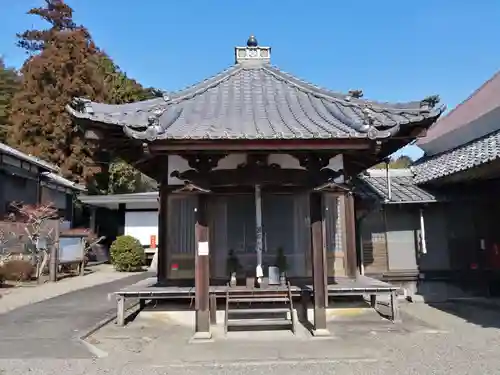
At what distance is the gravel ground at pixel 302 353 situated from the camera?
5387 millimetres

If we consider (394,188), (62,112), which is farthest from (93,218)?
(394,188)

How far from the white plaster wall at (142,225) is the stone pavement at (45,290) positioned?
5.00 meters

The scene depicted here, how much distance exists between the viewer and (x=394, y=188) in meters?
11.9

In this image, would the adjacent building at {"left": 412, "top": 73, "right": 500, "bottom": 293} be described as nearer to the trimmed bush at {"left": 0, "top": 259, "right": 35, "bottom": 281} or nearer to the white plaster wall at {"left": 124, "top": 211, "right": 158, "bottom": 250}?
the trimmed bush at {"left": 0, "top": 259, "right": 35, "bottom": 281}

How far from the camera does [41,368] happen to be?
5492mm

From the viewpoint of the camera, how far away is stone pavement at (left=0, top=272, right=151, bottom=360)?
6293 millimetres

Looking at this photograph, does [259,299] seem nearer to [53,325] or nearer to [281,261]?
[281,261]

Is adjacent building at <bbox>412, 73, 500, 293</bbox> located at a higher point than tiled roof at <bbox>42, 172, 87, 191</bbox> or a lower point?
lower

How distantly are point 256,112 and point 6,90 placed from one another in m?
29.5

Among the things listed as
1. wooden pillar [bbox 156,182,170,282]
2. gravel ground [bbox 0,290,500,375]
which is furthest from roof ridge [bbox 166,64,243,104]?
gravel ground [bbox 0,290,500,375]

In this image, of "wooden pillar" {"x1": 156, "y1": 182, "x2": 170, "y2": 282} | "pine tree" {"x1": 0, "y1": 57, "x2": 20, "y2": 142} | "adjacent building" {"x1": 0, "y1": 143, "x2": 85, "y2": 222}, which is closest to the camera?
"wooden pillar" {"x1": 156, "y1": 182, "x2": 170, "y2": 282}

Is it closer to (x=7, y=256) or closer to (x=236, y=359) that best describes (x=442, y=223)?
(x=236, y=359)

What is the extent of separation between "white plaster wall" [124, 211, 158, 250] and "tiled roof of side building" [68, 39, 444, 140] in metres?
15.2

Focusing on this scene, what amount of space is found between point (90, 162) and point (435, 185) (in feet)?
65.4
